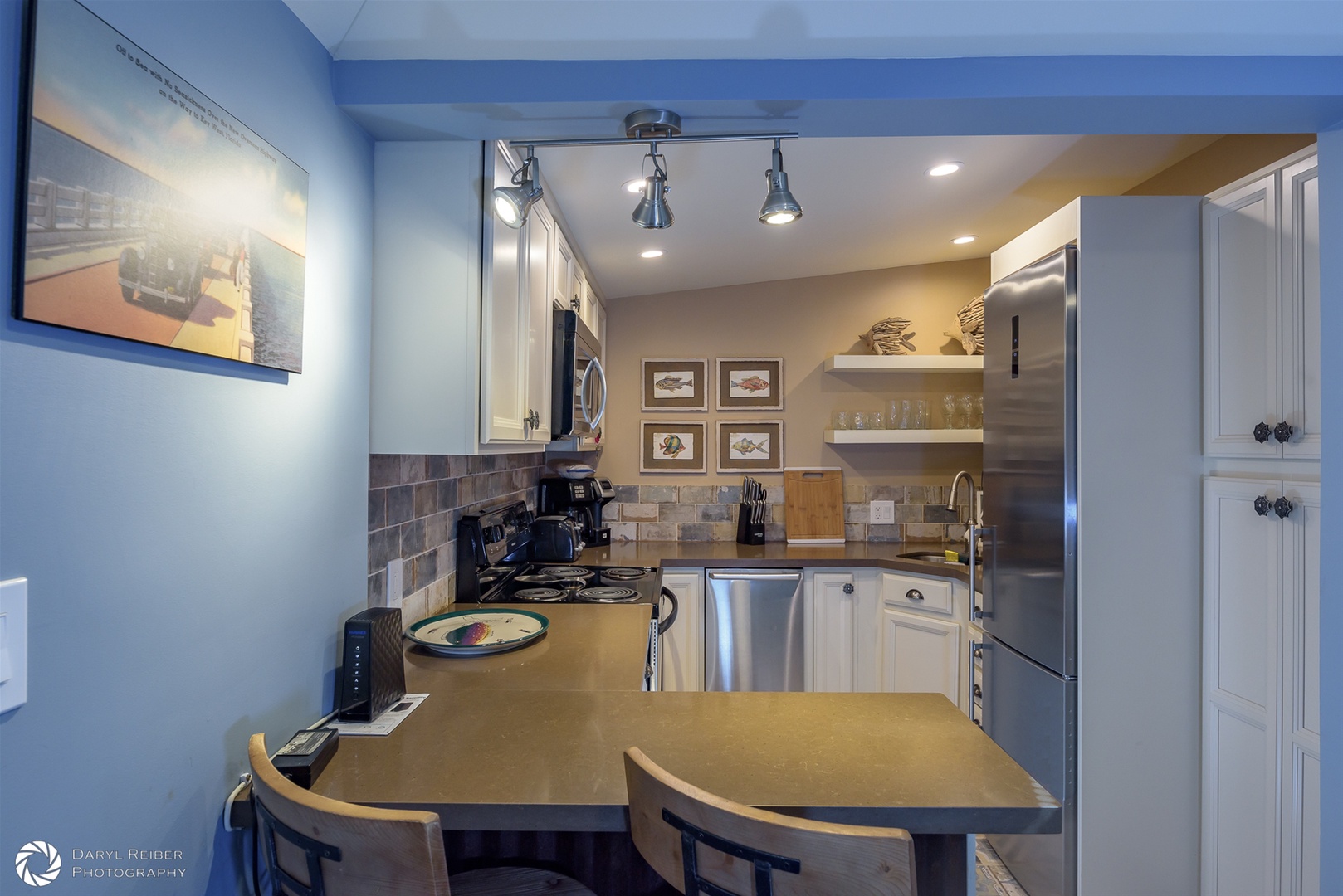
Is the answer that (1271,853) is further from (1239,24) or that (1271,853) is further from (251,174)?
(251,174)

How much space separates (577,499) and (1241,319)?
274 cm

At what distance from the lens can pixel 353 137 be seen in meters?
1.51

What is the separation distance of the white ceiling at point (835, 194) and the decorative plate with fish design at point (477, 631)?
4.48 feet

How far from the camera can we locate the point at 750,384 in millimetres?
4008

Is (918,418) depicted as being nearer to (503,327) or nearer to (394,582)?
(503,327)

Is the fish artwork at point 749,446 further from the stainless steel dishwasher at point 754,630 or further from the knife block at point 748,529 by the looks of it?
the stainless steel dishwasher at point 754,630

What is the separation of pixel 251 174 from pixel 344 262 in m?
0.38

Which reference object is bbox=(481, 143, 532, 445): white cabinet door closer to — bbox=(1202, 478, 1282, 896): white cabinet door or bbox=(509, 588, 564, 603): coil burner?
bbox=(509, 588, 564, 603): coil burner

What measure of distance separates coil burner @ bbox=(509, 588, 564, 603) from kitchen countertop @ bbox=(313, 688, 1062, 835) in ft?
3.19

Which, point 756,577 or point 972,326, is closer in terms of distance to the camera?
point 756,577

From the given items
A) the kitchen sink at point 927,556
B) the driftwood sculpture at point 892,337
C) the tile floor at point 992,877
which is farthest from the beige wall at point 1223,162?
the tile floor at point 992,877

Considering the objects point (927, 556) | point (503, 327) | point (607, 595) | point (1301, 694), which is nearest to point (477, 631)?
point (607, 595)

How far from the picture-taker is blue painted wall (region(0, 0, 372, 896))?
2.46ft

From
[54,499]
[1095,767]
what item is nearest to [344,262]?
[54,499]
